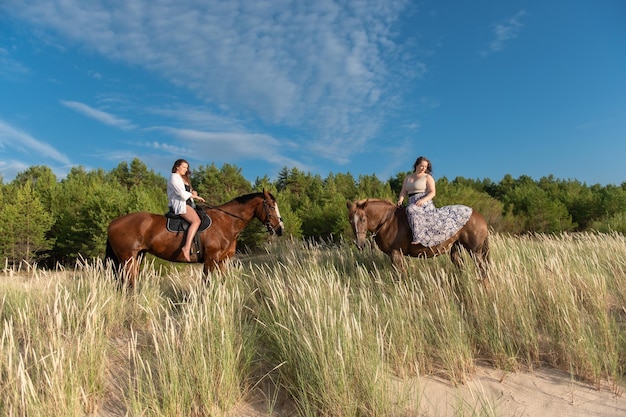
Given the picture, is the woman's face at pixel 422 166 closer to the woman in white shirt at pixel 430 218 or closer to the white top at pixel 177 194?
the woman in white shirt at pixel 430 218

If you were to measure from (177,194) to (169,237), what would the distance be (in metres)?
0.73

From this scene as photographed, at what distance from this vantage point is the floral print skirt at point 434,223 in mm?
4695

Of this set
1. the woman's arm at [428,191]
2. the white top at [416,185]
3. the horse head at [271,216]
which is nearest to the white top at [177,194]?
the horse head at [271,216]

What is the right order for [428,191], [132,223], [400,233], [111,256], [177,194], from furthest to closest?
[111,256] < [132,223] < [177,194] < [428,191] < [400,233]

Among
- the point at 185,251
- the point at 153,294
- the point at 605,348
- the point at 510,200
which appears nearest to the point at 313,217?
the point at 510,200

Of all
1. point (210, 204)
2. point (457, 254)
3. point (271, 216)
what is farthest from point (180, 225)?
point (210, 204)

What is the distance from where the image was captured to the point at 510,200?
1991 centimetres

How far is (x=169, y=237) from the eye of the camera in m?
5.69

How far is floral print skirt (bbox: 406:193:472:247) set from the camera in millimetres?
4695

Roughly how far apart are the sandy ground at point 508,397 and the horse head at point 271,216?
3548 millimetres

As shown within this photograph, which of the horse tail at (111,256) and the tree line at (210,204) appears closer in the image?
the horse tail at (111,256)

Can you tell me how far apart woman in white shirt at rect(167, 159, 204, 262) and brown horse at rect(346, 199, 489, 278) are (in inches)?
101

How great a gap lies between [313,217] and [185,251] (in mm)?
13664

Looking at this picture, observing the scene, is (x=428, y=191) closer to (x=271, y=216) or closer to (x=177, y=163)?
(x=271, y=216)
